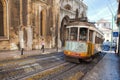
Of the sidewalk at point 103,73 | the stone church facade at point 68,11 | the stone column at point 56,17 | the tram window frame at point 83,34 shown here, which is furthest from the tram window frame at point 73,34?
the stone church facade at point 68,11

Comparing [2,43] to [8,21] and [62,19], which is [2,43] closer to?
[8,21]

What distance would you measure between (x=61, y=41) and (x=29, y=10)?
1158 cm

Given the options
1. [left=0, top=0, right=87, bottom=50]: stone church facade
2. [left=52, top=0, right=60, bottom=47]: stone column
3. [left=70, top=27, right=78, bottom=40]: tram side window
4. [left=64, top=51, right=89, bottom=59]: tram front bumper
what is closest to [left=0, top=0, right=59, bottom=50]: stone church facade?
[left=0, top=0, right=87, bottom=50]: stone church facade

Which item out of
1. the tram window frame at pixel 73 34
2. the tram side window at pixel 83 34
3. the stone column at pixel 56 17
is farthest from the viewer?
the stone column at pixel 56 17

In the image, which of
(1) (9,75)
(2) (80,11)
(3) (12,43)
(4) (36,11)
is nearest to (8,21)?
(3) (12,43)

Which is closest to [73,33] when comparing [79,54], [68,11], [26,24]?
[79,54]

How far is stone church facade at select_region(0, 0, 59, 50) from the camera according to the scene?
18906mm

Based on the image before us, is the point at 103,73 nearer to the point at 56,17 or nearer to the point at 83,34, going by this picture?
the point at 83,34

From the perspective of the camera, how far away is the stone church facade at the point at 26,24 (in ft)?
62.0

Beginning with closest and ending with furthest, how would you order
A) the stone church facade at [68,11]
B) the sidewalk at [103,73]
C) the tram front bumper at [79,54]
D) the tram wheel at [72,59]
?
1. the sidewalk at [103,73]
2. the tram front bumper at [79,54]
3. the tram wheel at [72,59]
4. the stone church facade at [68,11]

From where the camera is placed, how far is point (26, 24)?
2134cm

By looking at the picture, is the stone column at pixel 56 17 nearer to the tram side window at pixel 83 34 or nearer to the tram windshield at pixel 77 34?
the tram windshield at pixel 77 34

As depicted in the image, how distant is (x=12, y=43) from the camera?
19.6 metres

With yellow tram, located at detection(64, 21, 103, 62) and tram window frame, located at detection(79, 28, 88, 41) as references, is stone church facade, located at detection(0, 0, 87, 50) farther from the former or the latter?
tram window frame, located at detection(79, 28, 88, 41)
